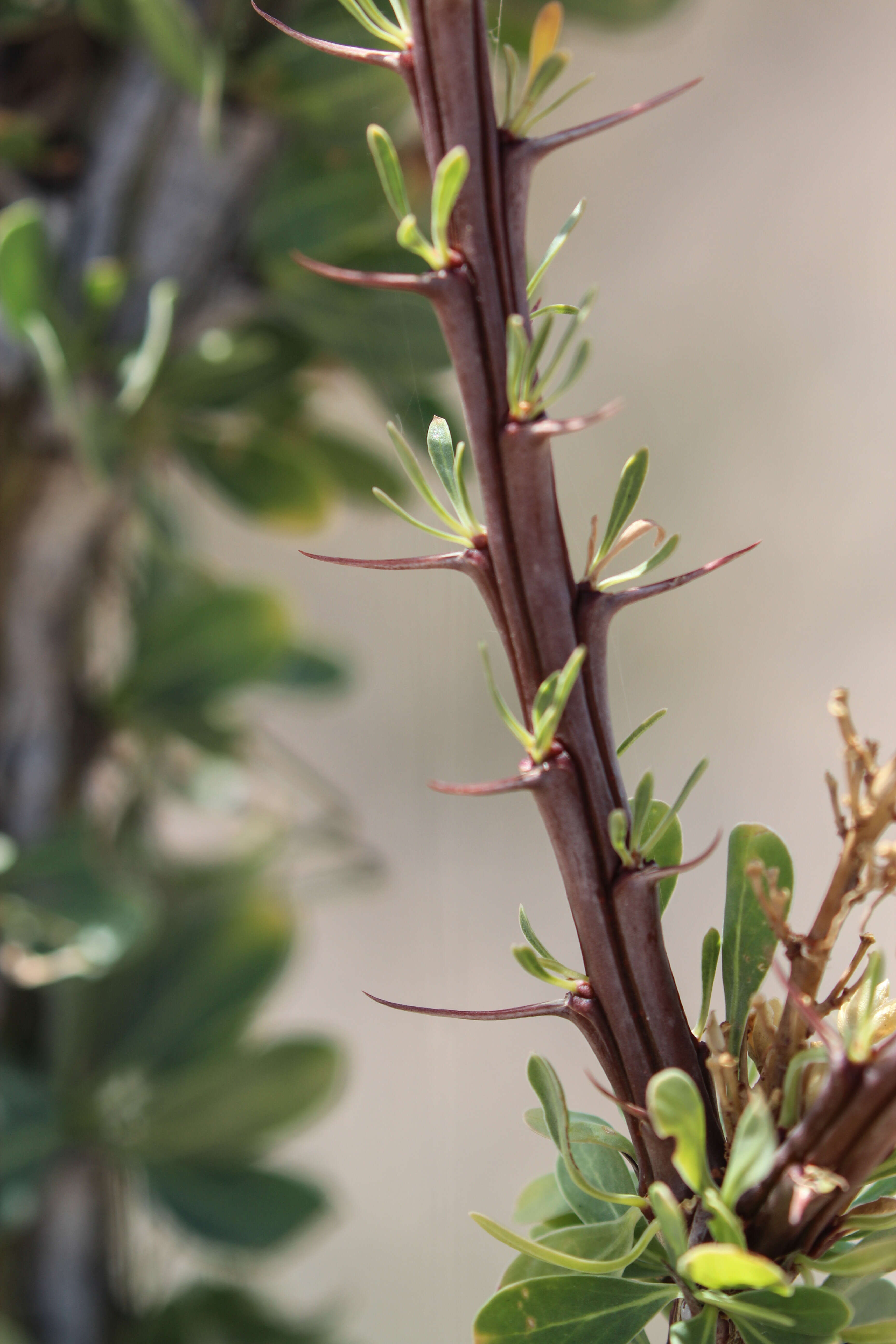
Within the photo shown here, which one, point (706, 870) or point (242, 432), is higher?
point (242, 432)

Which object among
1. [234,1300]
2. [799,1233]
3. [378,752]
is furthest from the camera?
[378,752]

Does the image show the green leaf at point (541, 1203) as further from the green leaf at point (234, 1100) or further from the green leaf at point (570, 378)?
the green leaf at point (234, 1100)

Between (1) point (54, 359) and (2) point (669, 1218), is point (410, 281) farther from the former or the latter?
(1) point (54, 359)

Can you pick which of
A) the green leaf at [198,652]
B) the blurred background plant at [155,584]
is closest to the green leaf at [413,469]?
the blurred background plant at [155,584]

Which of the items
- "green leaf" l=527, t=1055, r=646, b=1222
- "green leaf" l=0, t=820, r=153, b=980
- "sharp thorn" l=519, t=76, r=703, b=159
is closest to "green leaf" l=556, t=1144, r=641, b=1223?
"green leaf" l=527, t=1055, r=646, b=1222

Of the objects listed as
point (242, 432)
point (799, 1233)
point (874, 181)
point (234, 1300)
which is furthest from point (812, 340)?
point (234, 1300)

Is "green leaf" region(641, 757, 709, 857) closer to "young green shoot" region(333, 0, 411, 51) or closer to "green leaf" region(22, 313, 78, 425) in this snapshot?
"young green shoot" region(333, 0, 411, 51)

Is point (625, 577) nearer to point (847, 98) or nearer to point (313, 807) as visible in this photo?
point (847, 98)
